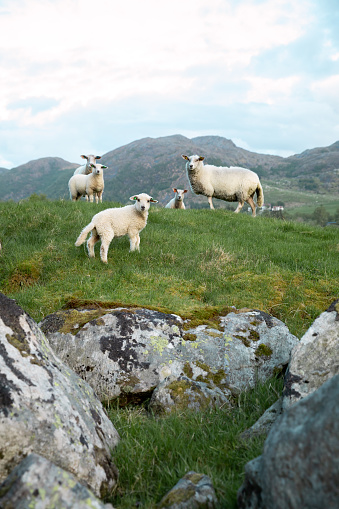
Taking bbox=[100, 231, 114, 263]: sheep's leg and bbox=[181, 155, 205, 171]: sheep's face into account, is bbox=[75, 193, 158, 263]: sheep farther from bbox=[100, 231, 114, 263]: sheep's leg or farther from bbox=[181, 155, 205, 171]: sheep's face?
bbox=[181, 155, 205, 171]: sheep's face

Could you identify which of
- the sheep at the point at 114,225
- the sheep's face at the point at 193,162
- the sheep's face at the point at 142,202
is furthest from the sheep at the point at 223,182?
the sheep's face at the point at 142,202

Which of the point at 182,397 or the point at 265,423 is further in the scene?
the point at 182,397

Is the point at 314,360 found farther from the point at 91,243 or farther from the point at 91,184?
the point at 91,184

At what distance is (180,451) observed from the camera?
3.16 metres

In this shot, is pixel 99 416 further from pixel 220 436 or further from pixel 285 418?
pixel 285 418

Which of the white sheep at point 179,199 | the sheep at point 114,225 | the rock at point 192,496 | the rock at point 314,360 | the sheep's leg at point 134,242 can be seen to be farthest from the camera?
the white sheep at point 179,199

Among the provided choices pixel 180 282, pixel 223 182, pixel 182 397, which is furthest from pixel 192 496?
pixel 223 182

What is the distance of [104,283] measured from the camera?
781 centimetres

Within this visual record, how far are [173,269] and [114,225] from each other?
2.11m

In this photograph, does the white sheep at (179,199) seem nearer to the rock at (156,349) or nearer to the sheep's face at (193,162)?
the sheep's face at (193,162)

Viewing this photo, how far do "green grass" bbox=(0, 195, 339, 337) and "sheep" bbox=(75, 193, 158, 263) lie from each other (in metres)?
0.35

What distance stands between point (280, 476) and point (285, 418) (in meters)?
0.29

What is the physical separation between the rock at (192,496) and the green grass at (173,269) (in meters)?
3.15

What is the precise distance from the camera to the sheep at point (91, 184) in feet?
60.4
